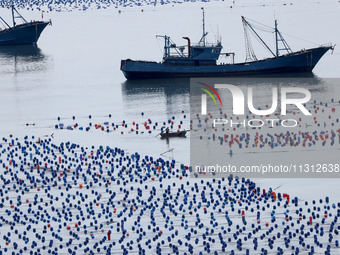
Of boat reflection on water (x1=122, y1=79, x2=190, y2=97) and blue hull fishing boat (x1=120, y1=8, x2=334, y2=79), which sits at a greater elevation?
blue hull fishing boat (x1=120, y1=8, x2=334, y2=79)

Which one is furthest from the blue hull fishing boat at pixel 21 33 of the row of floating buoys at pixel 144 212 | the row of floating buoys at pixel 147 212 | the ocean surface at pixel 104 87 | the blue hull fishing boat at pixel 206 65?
the row of floating buoys at pixel 147 212

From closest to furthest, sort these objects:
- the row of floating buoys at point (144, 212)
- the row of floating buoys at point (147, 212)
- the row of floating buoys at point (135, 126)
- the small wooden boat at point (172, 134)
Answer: the row of floating buoys at point (144, 212), the row of floating buoys at point (147, 212), the small wooden boat at point (172, 134), the row of floating buoys at point (135, 126)

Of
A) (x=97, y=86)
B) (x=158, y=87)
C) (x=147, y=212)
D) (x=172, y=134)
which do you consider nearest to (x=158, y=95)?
(x=158, y=87)

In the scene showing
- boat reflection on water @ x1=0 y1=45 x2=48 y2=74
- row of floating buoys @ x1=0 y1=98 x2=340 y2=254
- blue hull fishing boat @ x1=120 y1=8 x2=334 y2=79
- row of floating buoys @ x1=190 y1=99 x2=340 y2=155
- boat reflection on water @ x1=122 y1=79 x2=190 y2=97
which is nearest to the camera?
row of floating buoys @ x1=0 y1=98 x2=340 y2=254

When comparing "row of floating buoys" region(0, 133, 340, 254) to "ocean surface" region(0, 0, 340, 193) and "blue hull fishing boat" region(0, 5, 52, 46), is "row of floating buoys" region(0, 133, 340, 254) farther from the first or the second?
"blue hull fishing boat" region(0, 5, 52, 46)

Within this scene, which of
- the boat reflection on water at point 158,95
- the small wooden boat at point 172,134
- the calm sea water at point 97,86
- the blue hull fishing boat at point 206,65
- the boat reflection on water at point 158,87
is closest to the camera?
the small wooden boat at point 172,134

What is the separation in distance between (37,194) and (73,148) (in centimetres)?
1564

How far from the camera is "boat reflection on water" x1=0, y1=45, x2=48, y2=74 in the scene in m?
147

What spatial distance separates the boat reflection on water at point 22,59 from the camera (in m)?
147

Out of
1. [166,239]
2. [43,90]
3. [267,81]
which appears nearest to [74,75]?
[43,90]

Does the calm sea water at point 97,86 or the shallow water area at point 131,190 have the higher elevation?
the calm sea water at point 97,86

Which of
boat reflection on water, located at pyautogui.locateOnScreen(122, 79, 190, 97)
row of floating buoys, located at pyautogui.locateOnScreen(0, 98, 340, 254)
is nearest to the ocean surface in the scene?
boat reflection on water, located at pyautogui.locateOnScreen(122, 79, 190, 97)

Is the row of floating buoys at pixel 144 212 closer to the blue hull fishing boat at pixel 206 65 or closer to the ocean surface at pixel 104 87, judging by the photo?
the ocean surface at pixel 104 87

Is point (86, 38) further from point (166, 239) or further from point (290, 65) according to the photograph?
point (166, 239)
